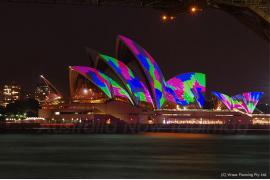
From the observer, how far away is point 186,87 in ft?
243

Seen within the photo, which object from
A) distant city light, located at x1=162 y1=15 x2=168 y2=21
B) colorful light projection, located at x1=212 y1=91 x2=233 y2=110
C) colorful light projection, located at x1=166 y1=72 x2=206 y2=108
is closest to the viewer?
distant city light, located at x1=162 y1=15 x2=168 y2=21

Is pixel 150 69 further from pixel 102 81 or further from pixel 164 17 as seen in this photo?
pixel 164 17

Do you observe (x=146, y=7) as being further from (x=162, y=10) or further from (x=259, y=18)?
(x=259, y=18)

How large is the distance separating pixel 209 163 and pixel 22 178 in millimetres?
8677

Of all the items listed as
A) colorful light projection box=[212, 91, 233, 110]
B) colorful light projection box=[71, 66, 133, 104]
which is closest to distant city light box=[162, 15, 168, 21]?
colorful light projection box=[71, 66, 133, 104]

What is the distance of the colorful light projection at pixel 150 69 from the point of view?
6400 cm

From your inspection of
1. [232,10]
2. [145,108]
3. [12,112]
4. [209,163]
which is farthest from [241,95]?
[232,10]

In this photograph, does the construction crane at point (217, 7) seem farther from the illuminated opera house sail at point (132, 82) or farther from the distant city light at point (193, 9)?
the illuminated opera house sail at point (132, 82)

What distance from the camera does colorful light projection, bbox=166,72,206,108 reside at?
73500 millimetres

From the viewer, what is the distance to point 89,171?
953 inches

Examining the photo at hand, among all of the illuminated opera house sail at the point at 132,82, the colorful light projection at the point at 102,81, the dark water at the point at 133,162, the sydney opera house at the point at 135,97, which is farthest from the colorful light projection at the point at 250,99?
the dark water at the point at 133,162

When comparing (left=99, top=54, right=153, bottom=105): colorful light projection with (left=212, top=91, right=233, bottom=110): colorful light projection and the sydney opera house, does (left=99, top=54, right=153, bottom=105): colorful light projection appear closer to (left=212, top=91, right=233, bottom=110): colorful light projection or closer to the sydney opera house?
the sydney opera house

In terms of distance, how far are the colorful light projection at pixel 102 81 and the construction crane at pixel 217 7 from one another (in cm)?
4507

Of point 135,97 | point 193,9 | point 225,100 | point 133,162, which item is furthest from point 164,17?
point 225,100
